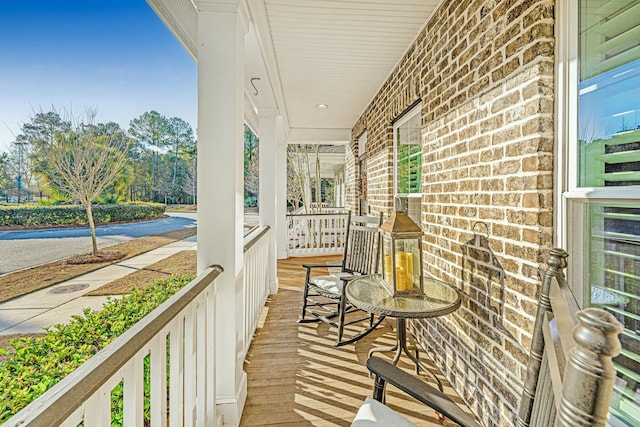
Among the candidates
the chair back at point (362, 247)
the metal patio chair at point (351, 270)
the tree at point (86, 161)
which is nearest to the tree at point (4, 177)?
the tree at point (86, 161)

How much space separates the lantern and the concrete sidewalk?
1440mm

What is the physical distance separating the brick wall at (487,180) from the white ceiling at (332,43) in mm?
329

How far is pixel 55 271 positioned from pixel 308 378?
1782mm

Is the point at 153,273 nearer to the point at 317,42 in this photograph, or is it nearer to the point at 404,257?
the point at 404,257

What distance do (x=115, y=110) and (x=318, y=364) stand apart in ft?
7.18

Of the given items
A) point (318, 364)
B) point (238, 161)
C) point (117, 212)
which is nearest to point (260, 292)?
point (318, 364)

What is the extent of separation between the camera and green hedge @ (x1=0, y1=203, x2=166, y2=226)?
941 millimetres

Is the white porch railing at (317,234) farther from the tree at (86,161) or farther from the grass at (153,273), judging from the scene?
the tree at (86,161)

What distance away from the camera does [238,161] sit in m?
1.84

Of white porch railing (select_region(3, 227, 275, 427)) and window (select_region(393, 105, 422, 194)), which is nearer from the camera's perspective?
white porch railing (select_region(3, 227, 275, 427))

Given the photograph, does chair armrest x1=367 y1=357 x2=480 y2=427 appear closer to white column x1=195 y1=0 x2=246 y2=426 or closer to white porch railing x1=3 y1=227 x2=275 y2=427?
white porch railing x1=3 y1=227 x2=275 y2=427

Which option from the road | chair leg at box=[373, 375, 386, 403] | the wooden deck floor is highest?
the road

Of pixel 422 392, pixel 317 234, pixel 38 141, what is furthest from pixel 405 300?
pixel 317 234

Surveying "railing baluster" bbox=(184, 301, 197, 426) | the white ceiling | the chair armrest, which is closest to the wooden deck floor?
"railing baluster" bbox=(184, 301, 197, 426)
